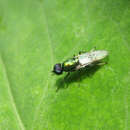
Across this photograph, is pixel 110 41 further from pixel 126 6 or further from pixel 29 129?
pixel 29 129

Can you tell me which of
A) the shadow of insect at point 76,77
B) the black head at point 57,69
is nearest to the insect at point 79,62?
the black head at point 57,69

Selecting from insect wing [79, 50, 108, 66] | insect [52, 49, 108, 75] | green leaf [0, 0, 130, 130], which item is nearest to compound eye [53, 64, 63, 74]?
insect [52, 49, 108, 75]

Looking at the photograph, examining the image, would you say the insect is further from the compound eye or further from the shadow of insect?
the shadow of insect

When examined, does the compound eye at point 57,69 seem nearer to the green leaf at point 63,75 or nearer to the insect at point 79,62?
the insect at point 79,62

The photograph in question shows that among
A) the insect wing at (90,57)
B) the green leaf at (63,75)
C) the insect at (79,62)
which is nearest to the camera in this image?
the green leaf at (63,75)

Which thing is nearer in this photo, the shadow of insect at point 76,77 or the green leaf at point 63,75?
the green leaf at point 63,75
